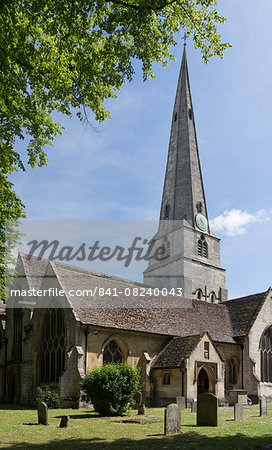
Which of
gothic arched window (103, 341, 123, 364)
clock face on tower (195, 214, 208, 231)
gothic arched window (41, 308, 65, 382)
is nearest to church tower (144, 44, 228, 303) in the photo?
clock face on tower (195, 214, 208, 231)

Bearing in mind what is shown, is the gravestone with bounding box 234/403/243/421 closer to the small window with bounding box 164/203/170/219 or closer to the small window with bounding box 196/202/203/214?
the small window with bounding box 196/202/203/214

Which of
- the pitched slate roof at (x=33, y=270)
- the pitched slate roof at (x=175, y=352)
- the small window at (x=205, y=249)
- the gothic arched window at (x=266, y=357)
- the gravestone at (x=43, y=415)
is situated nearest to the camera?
the gravestone at (x=43, y=415)

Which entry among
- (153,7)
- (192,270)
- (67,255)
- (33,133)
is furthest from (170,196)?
(153,7)

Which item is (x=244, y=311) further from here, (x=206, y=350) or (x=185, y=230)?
(x=185, y=230)

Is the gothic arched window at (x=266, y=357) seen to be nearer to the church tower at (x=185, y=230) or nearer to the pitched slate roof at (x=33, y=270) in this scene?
the church tower at (x=185, y=230)

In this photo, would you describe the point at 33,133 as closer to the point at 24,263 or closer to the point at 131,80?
the point at 131,80

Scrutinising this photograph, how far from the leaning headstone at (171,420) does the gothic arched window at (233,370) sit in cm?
2118

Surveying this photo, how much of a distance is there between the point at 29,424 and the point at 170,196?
45.7 metres

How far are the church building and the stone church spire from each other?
1894cm

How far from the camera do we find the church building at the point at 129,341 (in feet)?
86.5

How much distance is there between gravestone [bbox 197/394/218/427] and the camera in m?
15.4

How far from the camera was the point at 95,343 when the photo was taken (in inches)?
1038

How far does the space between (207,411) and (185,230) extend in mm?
39269

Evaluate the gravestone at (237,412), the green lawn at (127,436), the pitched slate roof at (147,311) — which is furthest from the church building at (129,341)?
the green lawn at (127,436)
